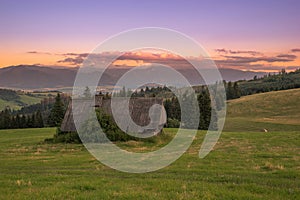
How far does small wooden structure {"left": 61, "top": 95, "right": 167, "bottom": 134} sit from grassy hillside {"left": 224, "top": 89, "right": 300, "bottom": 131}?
138ft

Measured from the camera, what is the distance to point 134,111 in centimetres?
4662

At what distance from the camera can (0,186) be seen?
13.1 m

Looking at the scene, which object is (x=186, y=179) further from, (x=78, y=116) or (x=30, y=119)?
(x=30, y=119)

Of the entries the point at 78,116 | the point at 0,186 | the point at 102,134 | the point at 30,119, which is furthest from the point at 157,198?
the point at 30,119

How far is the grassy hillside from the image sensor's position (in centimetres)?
8994

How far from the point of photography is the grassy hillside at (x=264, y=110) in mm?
89938

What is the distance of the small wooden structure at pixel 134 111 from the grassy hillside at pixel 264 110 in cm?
4215

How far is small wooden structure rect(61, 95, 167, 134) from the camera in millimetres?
44125

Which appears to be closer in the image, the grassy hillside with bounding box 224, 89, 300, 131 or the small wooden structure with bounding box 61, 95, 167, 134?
the small wooden structure with bounding box 61, 95, 167, 134

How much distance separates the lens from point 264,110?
11375 centimetres

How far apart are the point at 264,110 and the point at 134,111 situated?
80690 millimetres

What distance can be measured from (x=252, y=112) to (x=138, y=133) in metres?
82.5

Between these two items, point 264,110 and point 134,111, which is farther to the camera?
point 264,110

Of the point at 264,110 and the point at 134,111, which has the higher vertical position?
the point at 134,111
